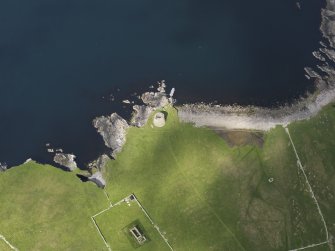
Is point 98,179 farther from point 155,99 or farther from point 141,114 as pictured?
point 155,99

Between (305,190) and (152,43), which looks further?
(152,43)

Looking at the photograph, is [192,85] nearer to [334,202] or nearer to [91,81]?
[91,81]

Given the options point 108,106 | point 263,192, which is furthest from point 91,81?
point 263,192

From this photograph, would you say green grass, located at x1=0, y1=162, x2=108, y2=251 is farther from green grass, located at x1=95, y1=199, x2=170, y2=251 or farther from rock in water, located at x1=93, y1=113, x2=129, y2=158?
rock in water, located at x1=93, y1=113, x2=129, y2=158

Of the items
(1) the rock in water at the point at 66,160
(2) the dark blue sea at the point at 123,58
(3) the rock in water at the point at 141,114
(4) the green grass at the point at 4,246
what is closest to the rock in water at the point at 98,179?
(2) the dark blue sea at the point at 123,58

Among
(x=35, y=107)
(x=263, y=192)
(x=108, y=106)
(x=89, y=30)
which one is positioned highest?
(x=89, y=30)
